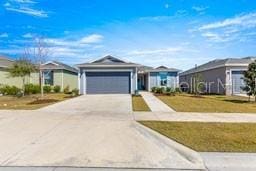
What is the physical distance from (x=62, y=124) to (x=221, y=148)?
5.96 m

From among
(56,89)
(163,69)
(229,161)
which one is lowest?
(229,161)

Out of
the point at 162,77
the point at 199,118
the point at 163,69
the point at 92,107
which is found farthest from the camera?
the point at 162,77

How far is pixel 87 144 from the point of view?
758 centimetres

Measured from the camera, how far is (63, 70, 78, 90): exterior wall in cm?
3902

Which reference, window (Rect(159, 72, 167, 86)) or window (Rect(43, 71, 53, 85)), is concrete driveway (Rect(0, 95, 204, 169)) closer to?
window (Rect(43, 71, 53, 85))

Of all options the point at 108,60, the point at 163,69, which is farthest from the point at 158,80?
the point at 108,60

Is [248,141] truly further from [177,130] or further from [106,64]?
[106,64]

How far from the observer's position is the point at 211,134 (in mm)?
8953

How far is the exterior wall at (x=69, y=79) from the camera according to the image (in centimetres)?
3902

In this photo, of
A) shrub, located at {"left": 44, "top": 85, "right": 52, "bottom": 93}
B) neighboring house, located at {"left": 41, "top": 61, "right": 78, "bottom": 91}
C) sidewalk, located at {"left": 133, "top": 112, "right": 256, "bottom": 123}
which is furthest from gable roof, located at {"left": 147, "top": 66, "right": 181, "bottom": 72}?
sidewalk, located at {"left": 133, "top": 112, "right": 256, "bottom": 123}

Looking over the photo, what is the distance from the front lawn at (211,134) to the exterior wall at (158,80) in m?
26.8

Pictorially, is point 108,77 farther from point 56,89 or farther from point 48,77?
point 48,77

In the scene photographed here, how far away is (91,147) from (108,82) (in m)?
23.7

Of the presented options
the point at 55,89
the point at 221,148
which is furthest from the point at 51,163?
the point at 55,89
